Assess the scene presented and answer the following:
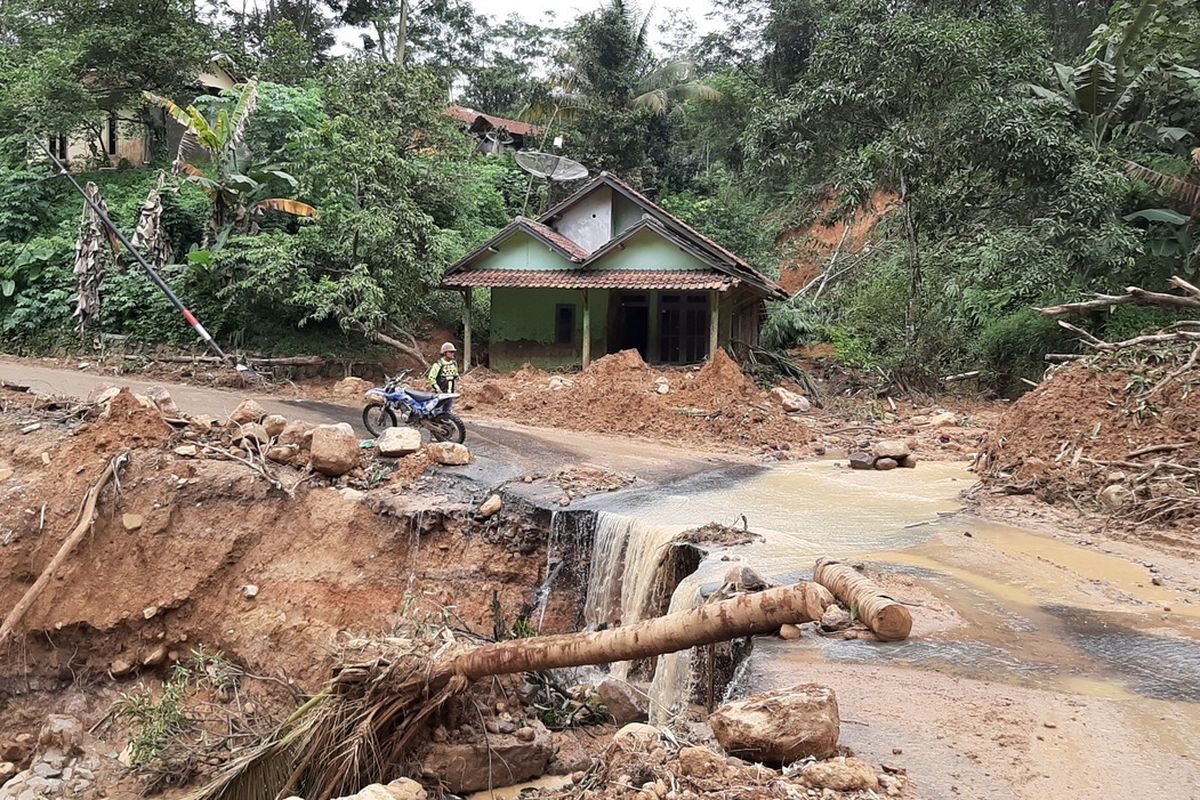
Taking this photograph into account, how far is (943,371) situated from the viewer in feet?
68.5

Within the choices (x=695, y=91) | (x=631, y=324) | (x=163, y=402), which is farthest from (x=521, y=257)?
(x=695, y=91)

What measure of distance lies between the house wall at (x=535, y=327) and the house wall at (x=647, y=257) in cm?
156

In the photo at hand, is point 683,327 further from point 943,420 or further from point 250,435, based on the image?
point 250,435

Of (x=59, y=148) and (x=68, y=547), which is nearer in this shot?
(x=68, y=547)

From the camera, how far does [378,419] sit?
12977 millimetres

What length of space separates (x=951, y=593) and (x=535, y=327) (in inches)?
650

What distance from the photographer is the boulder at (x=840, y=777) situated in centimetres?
366

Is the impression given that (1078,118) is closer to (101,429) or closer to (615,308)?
(615,308)

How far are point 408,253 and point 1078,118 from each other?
1582 cm

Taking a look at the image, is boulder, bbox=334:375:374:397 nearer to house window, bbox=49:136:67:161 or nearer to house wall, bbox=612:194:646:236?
house wall, bbox=612:194:646:236

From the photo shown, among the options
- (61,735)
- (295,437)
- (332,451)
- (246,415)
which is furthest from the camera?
(246,415)

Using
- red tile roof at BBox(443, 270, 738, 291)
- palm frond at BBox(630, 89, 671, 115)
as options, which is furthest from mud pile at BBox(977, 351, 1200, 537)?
palm frond at BBox(630, 89, 671, 115)

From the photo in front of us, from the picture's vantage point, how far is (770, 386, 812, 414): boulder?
60.2 feet

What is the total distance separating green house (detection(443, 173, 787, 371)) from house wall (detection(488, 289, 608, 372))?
3 cm
